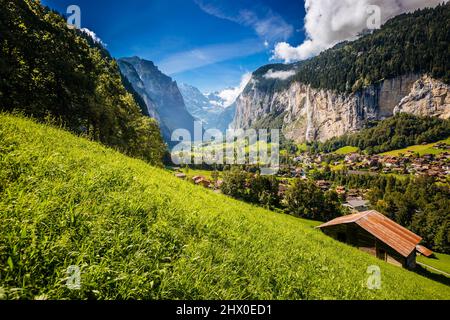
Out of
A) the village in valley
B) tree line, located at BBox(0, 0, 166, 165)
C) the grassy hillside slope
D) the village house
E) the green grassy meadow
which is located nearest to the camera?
the grassy hillside slope

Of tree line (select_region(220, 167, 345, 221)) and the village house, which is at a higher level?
tree line (select_region(220, 167, 345, 221))

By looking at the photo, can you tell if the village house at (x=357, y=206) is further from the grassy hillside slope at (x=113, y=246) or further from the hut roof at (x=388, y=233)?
the grassy hillside slope at (x=113, y=246)

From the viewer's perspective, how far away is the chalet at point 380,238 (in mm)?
29641

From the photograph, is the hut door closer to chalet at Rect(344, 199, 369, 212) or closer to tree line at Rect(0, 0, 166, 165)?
tree line at Rect(0, 0, 166, 165)

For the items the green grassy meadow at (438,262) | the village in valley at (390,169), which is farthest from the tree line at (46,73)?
the village in valley at (390,169)

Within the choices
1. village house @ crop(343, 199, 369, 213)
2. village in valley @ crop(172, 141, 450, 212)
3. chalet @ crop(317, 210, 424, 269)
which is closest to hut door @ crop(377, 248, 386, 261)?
chalet @ crop(317, 210, 424, 269)

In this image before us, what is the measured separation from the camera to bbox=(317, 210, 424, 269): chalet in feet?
97.2

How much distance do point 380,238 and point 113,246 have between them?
117ft

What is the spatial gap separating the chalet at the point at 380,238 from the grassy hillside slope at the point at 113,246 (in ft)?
99.4

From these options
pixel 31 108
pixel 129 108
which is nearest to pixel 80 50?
pixel 129 108

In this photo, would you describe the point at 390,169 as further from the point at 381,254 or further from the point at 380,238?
the point at 380,238

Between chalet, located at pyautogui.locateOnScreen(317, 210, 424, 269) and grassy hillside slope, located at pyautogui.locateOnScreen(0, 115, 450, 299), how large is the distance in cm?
3028
